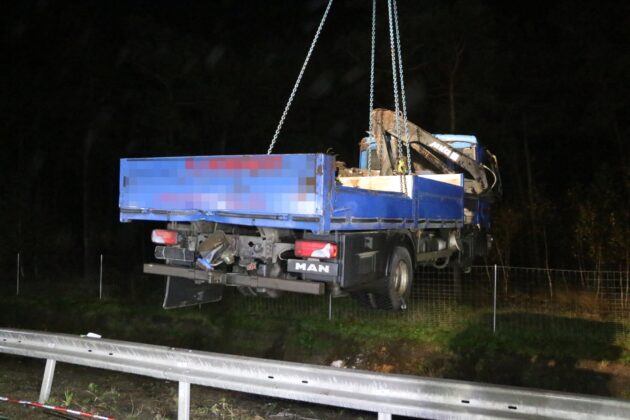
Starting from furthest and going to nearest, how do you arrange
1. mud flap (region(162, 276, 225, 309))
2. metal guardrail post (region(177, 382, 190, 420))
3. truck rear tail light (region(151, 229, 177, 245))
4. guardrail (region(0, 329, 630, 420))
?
mud flap (region(162, 276, 225, 309))
truck rear tail light (region(151, 229, 177, 245))
metal guardrail post (region(177, 382, 190, 420))
guardrail (region(0, 329, 630, 420))

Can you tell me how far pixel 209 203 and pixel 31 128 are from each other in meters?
27.5

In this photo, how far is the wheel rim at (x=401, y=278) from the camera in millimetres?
7371

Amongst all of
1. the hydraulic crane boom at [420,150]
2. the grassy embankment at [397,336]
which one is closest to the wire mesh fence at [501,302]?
the grassy embankment at [397,336]

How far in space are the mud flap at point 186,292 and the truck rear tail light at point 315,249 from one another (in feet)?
5.91

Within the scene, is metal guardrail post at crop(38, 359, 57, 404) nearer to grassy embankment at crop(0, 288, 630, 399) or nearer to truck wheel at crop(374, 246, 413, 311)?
truck wheel at crop(374, 246, 413, 311)

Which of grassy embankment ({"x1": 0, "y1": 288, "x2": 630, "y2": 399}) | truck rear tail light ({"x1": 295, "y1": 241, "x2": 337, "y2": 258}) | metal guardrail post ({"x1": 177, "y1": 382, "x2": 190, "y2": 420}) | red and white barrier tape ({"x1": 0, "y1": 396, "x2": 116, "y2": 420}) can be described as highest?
truck rear tail light ({"x1": 295, "y1": 241, "x2": 337, "y2": 258})

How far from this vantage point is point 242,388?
5266 mm

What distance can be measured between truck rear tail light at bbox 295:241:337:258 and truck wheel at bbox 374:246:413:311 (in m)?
1.36

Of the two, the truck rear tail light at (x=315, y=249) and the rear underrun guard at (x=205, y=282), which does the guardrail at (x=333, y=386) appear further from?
the truck rear tail light at (x=315, y=249)

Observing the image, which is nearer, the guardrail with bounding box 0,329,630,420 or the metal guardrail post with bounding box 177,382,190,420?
the guardrail with bounding box 0,329,630,420

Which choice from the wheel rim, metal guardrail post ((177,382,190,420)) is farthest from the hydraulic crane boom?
metal guardrail post ((177,382,190,420))

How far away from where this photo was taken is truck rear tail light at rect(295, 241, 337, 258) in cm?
583

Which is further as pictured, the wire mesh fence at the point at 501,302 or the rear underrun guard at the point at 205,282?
the wire mesh fence at the point at 501,302

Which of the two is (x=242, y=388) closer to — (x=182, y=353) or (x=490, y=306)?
(x=182, y=353)
